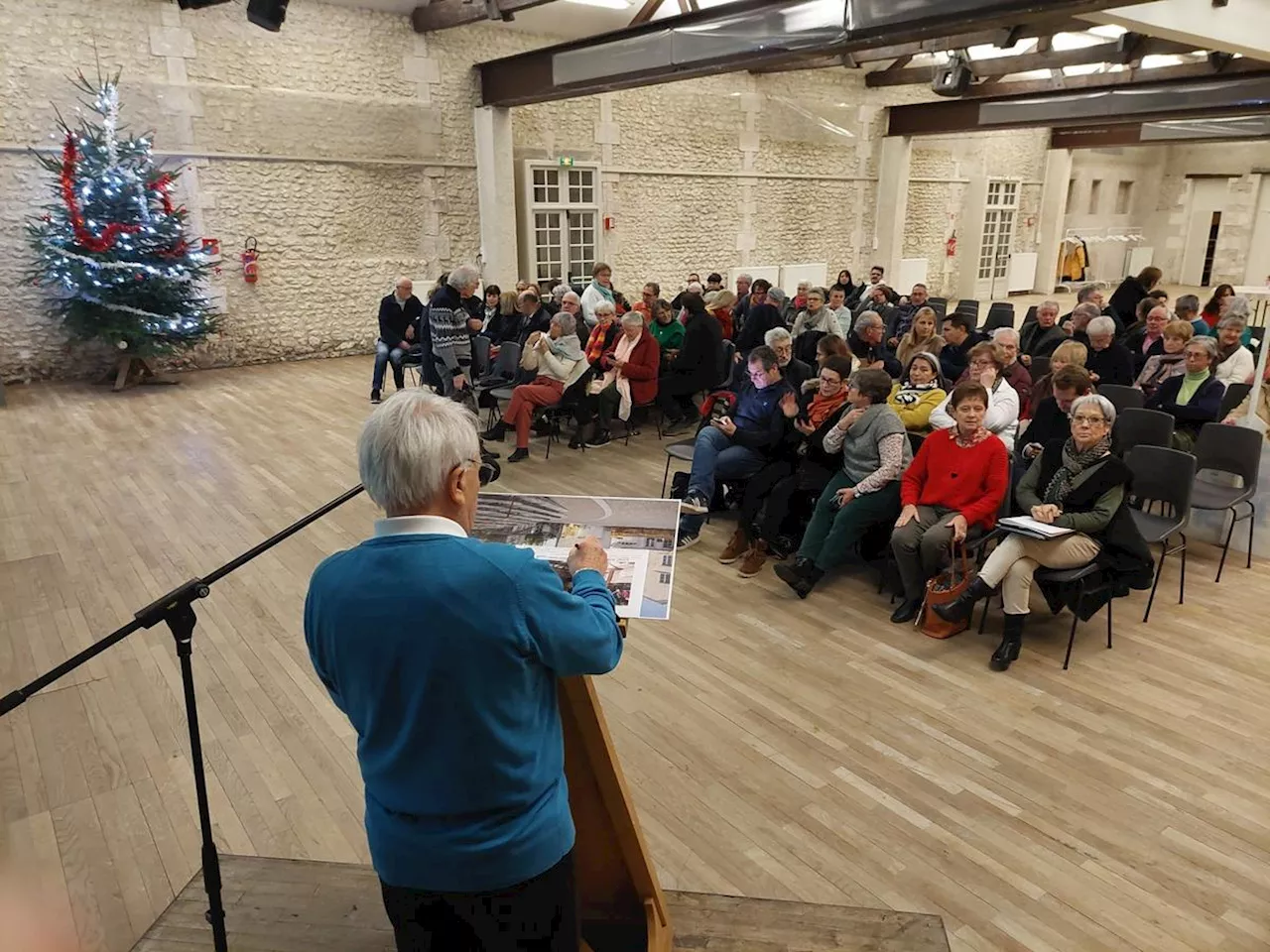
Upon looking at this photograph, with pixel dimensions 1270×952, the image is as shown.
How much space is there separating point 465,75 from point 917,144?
9451 mm

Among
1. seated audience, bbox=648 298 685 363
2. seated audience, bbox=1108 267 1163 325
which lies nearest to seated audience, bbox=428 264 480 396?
seated audience, bbox=648 298 685 363

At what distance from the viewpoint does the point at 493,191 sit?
38.8 ft

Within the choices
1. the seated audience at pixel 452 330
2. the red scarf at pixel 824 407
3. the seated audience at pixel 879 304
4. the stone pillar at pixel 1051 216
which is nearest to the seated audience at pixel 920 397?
the red scarf at pixel 824 407

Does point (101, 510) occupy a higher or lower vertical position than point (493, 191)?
lower

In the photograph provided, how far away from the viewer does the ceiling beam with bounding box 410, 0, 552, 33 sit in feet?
32.0

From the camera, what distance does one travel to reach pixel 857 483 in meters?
4.27

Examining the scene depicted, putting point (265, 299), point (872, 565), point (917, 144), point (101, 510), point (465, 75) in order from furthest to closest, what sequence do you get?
point (917, 144)
point (465, 75)
point (265, 299)
point (101, 510)
point (872, 565)

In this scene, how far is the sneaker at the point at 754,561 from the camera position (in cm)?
457

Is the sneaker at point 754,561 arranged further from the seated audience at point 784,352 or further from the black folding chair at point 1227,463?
the black folding chair at point 1227,463

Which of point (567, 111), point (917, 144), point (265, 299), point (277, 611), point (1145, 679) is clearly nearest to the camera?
point (1145, 679)

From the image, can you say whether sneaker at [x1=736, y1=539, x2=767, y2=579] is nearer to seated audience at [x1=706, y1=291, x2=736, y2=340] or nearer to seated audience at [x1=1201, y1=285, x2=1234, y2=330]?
seated audience at [x1=706, y1=291, x2=736, y2=340]

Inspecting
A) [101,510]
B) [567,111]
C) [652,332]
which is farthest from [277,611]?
[567,111]

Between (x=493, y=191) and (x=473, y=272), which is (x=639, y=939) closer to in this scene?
(x=473, y=272)

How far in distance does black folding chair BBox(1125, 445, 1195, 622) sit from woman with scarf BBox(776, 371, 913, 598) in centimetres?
109
